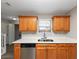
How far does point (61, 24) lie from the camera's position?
5746mm

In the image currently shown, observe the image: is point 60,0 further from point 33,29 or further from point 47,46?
point 33,29

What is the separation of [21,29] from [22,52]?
173 cm

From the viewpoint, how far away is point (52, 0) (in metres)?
3.69

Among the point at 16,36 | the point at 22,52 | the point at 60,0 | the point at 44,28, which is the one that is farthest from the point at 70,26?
the point at 16,36

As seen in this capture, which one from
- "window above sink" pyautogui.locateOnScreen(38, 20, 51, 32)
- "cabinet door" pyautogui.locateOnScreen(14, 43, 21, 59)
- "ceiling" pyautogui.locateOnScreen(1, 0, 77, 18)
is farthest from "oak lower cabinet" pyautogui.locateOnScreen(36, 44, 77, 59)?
"window above sink" pyautogui.locateOnScreen(38, 20, 51, 32)

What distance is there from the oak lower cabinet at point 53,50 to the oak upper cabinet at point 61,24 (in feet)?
5.48

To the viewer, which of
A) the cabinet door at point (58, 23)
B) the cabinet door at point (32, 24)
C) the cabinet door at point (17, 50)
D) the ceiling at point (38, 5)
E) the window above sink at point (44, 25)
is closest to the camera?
the ceiling at point (38, 5)

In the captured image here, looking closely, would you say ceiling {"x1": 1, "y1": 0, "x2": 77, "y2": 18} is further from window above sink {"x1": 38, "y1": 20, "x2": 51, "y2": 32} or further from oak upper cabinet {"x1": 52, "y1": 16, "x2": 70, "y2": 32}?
window above sink {"x1": 38, "y1": 20, "x2": 51, "y2": 32}

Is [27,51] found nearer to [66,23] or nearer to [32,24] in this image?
[32,24]

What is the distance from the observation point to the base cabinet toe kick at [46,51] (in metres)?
4.15

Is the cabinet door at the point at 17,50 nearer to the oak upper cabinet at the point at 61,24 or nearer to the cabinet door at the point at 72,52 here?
the cabinet door at the point at 72,52

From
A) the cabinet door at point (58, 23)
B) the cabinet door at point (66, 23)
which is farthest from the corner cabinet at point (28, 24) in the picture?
the cabinet door at point (66, 23)

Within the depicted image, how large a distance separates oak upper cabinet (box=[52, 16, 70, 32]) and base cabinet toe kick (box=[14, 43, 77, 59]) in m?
1.66

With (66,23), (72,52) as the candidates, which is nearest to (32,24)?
(66,23)
